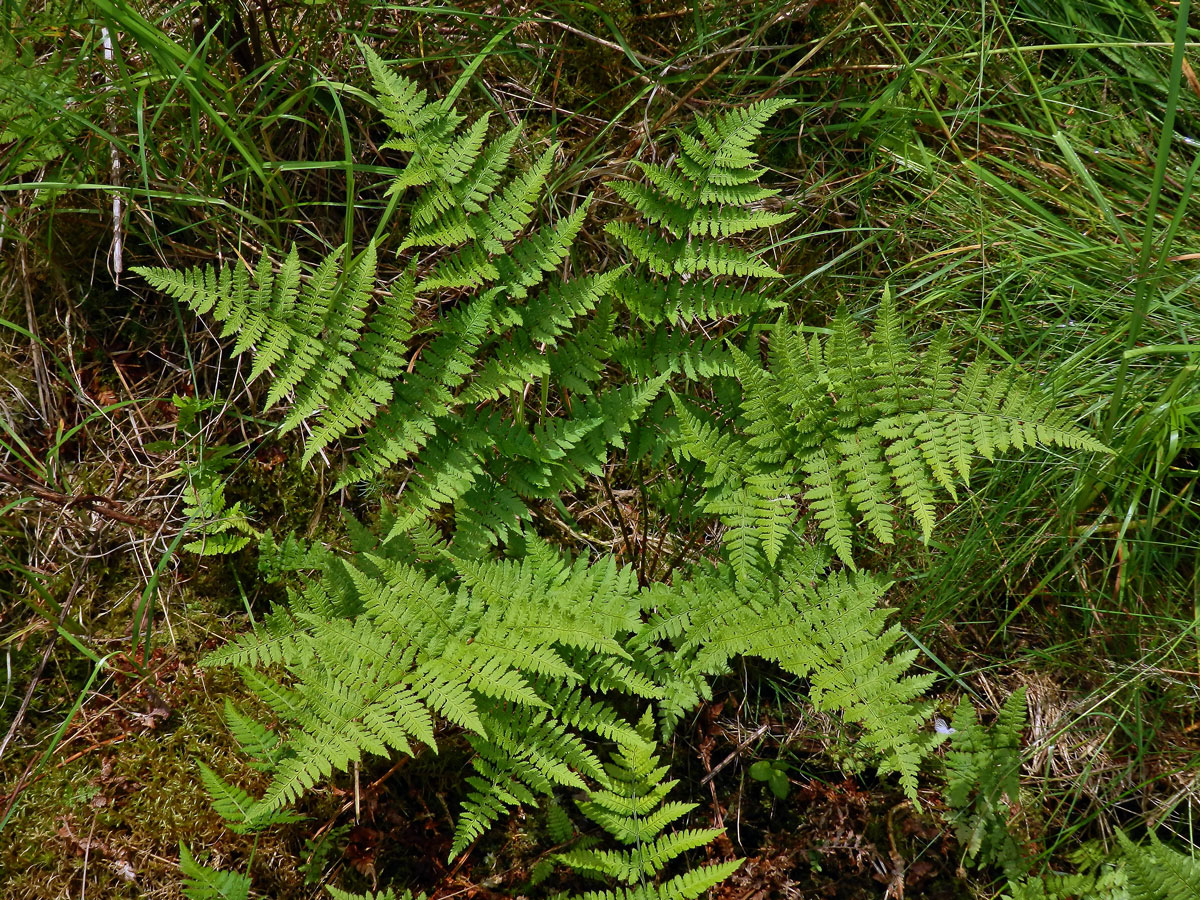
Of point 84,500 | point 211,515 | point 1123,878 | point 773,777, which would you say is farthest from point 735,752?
point 84,500

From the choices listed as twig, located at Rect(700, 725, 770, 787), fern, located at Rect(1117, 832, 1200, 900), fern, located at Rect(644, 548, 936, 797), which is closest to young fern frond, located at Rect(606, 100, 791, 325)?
fern, located at Rect(644, 548, 936, 797)

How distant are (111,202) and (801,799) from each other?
4066 mm

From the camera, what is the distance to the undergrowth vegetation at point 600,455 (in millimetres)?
3490

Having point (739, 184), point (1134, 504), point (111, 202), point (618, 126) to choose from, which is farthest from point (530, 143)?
point (1134, 504)

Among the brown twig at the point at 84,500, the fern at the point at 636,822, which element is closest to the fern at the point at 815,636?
the fern at the point at 636,822

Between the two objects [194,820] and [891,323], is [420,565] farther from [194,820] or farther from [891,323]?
[891,323]

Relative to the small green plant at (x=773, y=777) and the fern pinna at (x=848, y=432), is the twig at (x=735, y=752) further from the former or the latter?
the fern pinna at (x=848, y=432)

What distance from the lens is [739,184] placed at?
13.1 ft

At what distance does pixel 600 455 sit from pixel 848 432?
3.34 ft

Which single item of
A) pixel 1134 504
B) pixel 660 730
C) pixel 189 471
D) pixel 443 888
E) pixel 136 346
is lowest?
pixel 443 888

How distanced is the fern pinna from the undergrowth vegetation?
23mm

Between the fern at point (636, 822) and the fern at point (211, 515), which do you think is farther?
the fern at point (211, 515)

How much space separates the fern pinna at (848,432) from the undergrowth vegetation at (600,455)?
0.08ft

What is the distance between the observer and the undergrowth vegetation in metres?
3.49
